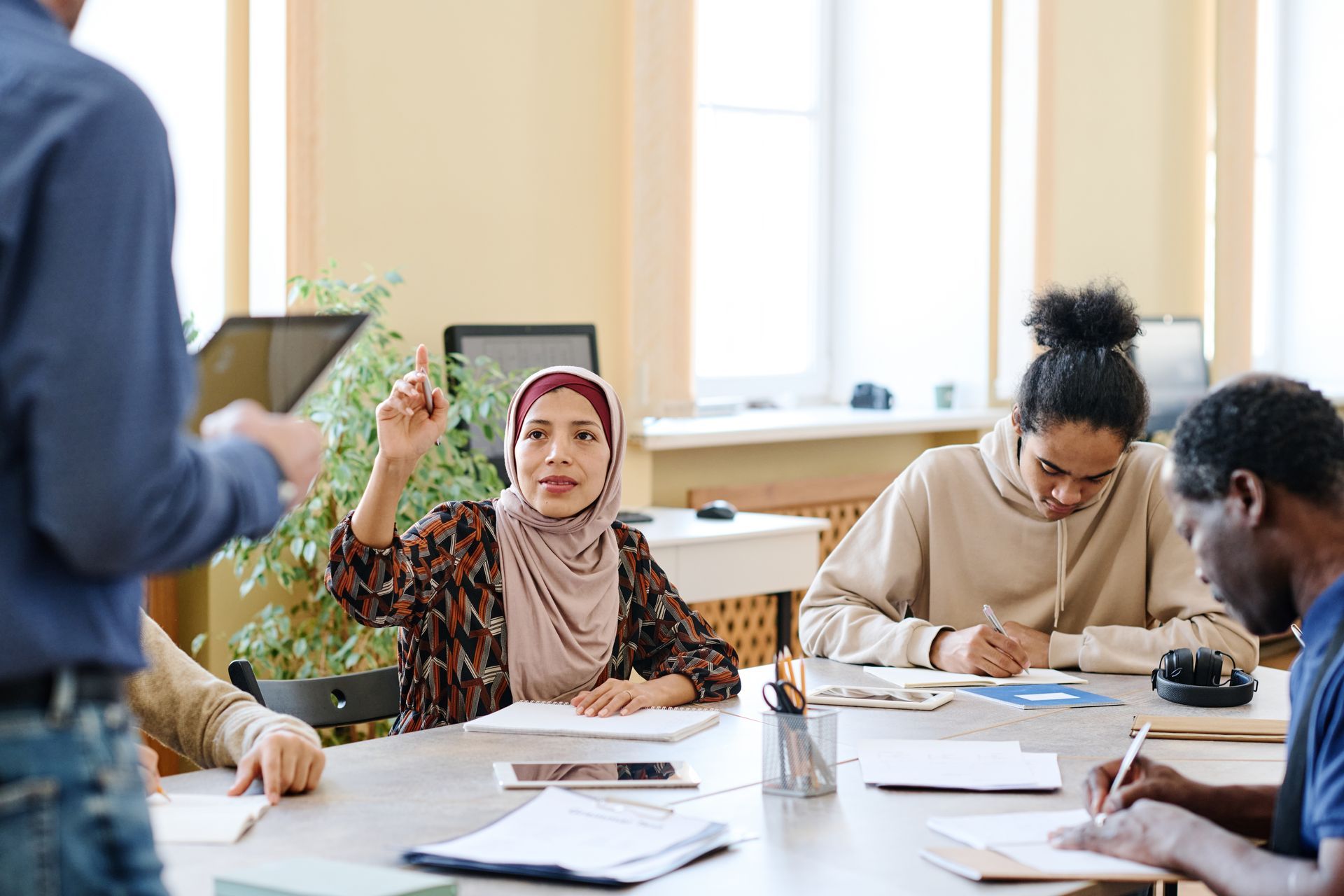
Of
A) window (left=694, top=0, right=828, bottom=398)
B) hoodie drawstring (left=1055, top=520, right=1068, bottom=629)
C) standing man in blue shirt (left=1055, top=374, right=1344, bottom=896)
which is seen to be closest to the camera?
standing man in blue shirt (left=1055, top=374, right=1344, bottom=896)

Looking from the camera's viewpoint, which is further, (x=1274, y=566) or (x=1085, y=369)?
(x=1085, y=369)

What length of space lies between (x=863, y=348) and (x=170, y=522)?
14.8ft

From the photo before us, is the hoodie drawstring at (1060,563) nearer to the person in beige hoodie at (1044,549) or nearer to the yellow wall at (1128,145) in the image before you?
the person in beige hoodie at (1044,549)

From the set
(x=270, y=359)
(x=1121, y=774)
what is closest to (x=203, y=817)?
(x=270, y=359)

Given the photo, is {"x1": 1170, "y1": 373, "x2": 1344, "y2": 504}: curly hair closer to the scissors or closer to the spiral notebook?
the scissors

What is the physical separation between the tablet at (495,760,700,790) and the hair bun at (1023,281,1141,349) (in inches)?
42.9

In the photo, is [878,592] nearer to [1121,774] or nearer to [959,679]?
[959,679]

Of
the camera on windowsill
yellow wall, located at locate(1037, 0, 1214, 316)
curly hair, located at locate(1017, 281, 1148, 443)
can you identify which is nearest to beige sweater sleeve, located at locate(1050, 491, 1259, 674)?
curly hair, located at locate(1017, 281, 1148, 443)

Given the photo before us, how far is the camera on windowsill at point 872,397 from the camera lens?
498 cm

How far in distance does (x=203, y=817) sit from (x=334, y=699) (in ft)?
2.30

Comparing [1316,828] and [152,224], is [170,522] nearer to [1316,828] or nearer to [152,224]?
[152,224]

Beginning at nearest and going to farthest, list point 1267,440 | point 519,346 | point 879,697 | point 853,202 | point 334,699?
point 1267,440, point 879,697, point 334,699, point 519,346, point 853,202

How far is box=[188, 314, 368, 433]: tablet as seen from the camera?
1.15m

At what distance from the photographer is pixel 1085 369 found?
2289mm
